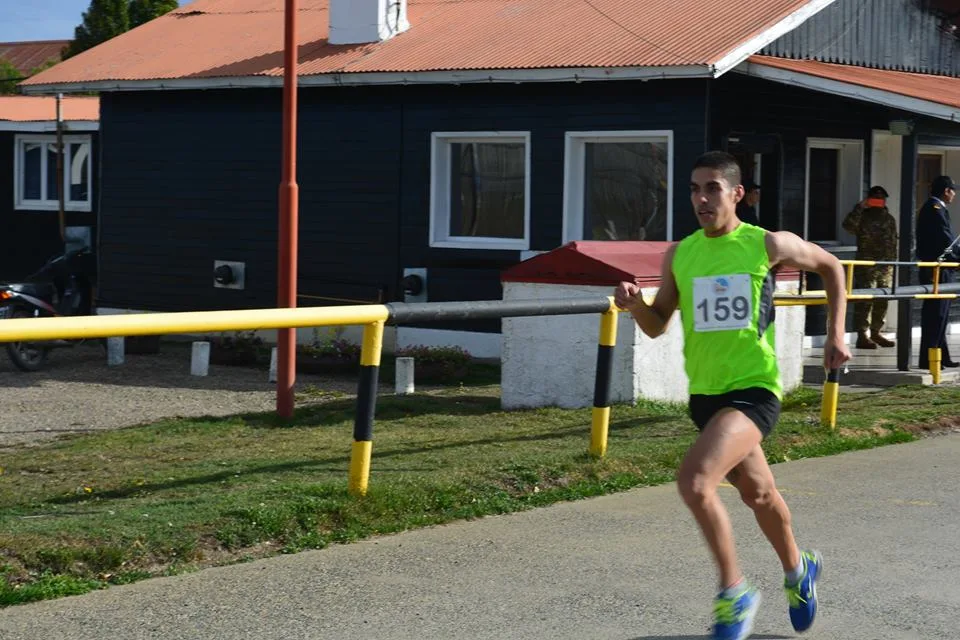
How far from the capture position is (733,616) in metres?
5.79

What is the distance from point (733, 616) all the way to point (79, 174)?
2098 cm

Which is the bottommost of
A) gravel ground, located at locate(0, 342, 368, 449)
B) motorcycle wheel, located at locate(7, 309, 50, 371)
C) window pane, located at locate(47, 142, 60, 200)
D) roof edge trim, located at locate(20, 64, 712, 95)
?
gravel ground, located at locate(0, 342, 368, 449)

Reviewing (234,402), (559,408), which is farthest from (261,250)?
(559,408)

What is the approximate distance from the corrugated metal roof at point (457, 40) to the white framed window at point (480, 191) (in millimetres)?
1035

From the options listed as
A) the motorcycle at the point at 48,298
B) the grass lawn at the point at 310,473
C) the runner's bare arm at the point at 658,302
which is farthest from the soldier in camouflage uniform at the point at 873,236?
the runner's bare arm at the point at 658,302

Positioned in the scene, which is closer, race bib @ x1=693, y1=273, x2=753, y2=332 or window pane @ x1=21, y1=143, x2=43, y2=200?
race bib @ x1=693, y1=273, x2=753, y2=332

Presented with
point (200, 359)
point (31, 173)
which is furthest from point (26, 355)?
point (31, 173)

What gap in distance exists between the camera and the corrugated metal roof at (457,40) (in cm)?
1648

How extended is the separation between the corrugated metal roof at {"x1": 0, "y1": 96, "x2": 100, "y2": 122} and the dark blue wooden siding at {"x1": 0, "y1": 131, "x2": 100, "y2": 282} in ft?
1.44

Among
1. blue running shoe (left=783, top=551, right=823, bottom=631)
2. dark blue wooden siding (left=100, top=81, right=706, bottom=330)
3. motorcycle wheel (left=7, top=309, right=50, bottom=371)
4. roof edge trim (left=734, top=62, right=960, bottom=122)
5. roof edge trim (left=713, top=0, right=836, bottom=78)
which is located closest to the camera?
blue running shoe (left=783, top=551, right=823, bottom=631)

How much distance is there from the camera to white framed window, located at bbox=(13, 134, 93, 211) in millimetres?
25156

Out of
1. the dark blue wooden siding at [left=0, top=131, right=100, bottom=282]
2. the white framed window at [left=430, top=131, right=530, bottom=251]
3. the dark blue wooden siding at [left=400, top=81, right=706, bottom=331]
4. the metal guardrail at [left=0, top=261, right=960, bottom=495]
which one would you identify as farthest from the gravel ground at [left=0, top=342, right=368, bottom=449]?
the dark blue wooden siding at [left=0, top=131, right=100, bottom=282]

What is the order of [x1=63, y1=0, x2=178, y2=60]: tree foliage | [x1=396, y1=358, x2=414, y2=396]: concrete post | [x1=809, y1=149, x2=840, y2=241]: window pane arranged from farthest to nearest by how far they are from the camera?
[x1=63, y1=0, x2=178, y2=60]: tree foliage → [x1=809, y1=149, x2=840, y2=241]: window pane → [x1=396, y1=358, x2=414, y2=396]: concrete post

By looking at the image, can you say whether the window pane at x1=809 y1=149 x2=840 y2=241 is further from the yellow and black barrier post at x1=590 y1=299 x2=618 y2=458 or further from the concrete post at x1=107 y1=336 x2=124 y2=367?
the yellow and black barrier post at x1=590 y1=299 x2=618 y2=458
